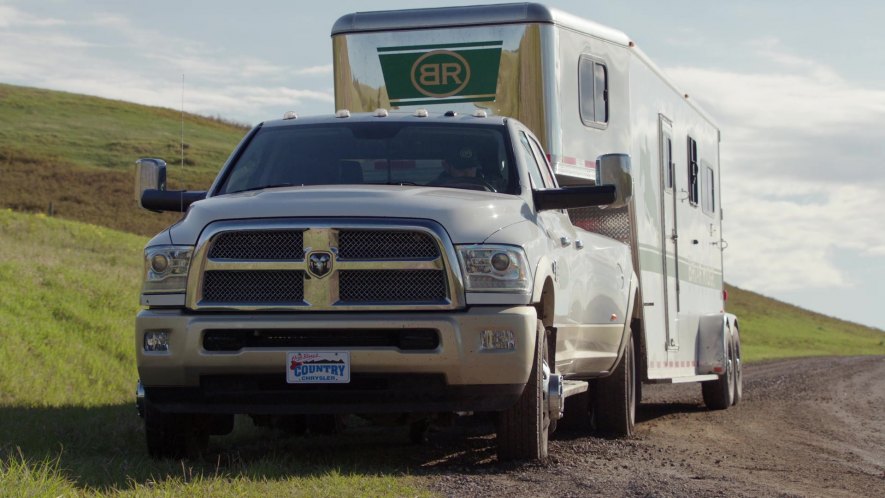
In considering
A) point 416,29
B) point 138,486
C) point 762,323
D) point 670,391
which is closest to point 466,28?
point 416,29

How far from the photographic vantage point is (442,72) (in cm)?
1310

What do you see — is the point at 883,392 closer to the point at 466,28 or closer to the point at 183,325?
the point at 466,28

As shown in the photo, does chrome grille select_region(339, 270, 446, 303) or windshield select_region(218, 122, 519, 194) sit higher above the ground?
windshield select_region(218, 122, 519, 194)

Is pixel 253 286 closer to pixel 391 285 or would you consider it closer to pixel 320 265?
pixel 320 265

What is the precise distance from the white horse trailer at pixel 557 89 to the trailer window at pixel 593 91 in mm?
13

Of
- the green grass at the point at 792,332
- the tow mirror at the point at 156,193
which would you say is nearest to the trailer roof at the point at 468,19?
the tow mirror at the point at 156,193

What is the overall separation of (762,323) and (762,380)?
4427 centimetres

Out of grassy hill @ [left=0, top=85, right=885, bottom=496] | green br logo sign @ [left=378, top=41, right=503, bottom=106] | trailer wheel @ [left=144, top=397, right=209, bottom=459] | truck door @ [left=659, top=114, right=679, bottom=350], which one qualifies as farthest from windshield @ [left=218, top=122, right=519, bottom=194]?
truck door @ [left=659, top=114, right=679, bottom=350]

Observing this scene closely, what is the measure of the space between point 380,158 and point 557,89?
148 inches

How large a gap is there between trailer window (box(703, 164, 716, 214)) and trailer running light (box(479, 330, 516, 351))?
989 centimetres

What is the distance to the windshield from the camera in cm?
919

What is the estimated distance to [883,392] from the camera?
2100 centimetres

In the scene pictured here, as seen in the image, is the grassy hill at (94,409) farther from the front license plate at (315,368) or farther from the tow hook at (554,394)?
the tow hook at (554,394)

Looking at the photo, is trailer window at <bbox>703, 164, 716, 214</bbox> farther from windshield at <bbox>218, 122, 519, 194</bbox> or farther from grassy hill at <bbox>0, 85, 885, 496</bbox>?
windshield at <bbox>218, 122, 519, 194</bbox>
